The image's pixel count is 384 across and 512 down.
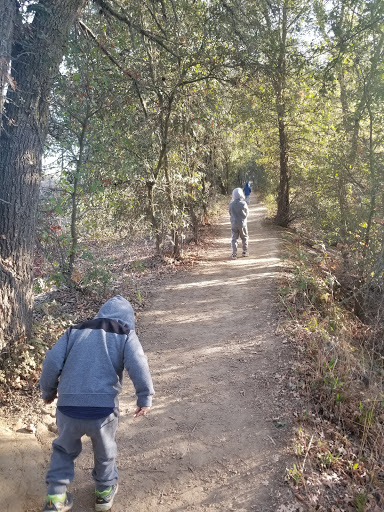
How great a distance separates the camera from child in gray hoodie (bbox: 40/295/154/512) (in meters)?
2.64

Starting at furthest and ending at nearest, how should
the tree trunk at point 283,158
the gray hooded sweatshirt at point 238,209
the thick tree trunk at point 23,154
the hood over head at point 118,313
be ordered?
the tree trunk at point 283,158
the gray hooded sweatshirt at point 238,209
the thick tree trunk at point 23,154
the hood over head at point 118,313

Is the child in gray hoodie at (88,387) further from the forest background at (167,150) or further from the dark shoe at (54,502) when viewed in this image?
the forest background at (167,150)

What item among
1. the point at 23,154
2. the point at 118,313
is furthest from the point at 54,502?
the point at 23,154

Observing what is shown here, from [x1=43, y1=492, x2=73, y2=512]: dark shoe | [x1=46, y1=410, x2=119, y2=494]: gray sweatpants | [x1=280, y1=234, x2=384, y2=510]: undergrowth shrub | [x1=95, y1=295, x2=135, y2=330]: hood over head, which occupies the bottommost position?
[x1=280, y1=234, x2=384, y2=510]: undergrowth shrub

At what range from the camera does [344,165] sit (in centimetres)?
909

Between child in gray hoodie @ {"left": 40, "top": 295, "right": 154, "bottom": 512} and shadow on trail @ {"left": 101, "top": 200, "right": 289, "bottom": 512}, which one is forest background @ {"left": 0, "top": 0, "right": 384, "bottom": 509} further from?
child in gray hoodie @ {"left": 40, "top": 295, "right": 154, "bottom": 512}

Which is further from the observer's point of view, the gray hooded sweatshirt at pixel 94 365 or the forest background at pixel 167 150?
the forest background at pixel 167 150

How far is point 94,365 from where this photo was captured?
8.79 ft

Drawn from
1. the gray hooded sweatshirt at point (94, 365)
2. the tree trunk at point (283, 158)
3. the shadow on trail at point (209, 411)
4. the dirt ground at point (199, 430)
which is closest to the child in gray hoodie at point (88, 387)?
the gray hooded sweatshirt at point (94, 365)

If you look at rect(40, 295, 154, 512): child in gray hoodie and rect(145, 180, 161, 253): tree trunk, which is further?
rect(145, 180, 161, 253): tree trunk

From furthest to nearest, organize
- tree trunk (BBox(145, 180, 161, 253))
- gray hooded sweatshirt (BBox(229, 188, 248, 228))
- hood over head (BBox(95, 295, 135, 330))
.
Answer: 1. gray hooded sweatshirt (BBox(229, 188, 248, 228))
2. tree trunk (BBox(145, 180, 161, 253))
3. hood over head (BBox(95, 295, 135, 330))

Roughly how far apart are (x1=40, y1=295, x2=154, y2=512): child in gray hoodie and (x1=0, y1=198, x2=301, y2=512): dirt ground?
47cm

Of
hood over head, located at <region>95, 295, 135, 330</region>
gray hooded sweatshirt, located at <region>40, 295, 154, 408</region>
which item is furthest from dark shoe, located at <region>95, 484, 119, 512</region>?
hood over head, located at <region>95, 295, 135, 330</region>

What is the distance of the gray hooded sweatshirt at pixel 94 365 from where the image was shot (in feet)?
8.64
